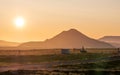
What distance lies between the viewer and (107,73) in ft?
164

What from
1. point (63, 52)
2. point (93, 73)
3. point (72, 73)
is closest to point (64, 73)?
point (72, 73)

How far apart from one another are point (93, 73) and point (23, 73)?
33.2ft

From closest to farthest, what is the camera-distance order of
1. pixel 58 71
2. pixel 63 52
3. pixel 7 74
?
pixel 7 74 → pixel 58 71 → pixel 63 52

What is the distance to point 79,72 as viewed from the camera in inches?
2004

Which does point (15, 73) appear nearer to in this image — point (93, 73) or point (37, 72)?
point (37, 72)

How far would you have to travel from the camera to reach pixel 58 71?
A: 5178 centimetres

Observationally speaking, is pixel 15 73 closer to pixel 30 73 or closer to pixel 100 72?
pixel 30 73

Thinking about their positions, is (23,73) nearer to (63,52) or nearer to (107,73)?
(107,73)

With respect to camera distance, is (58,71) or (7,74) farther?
(58,71)

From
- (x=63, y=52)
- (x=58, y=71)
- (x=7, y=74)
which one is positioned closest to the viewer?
(x=7, y=74)

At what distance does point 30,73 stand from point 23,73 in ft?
3.51

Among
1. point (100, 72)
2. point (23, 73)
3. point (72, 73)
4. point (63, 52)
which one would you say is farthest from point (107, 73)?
point (63, 52)

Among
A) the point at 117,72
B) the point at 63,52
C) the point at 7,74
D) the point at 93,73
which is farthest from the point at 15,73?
the point at 63,52

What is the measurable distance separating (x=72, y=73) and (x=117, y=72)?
6670 millimetres
